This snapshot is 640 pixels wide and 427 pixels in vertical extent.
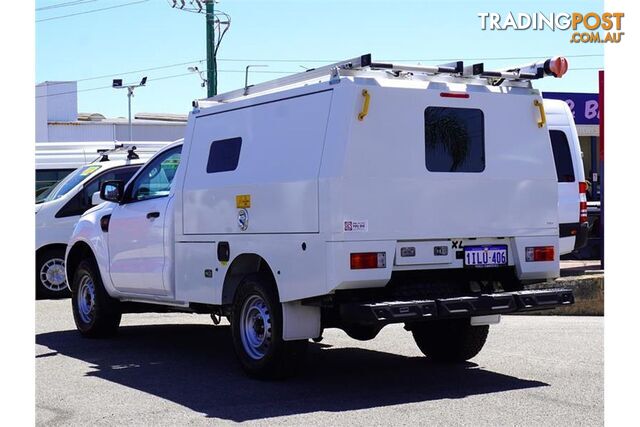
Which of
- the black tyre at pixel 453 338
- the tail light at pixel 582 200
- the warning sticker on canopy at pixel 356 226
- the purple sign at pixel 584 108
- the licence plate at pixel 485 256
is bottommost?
the black tyre at pixel 453 338

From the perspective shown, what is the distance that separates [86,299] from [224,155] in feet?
11.4

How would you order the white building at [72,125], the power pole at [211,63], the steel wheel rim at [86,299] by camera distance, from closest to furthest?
1. the steel wheel rim at [86,299]
2. the power pole at [211,63]
3. the white building at [72,125]

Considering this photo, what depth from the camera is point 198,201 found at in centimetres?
961

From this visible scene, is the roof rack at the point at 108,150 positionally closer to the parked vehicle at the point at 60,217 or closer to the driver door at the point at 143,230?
the parked vehicle at the point at 60,217

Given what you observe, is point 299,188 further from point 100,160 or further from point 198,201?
point 100,160

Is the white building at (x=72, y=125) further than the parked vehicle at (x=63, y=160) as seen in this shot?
Yes

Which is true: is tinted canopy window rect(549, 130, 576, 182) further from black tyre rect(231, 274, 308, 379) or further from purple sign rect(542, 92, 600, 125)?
purple sign rect(542, 92, 600, 125)

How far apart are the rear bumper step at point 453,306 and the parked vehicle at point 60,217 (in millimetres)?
8900

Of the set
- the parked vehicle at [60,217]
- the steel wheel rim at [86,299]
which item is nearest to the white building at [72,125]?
the parked vehicle at [60,217]

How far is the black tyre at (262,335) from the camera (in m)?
8.46

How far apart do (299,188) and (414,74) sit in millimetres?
1420

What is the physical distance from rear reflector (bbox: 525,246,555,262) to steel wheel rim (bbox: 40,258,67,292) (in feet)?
31.2

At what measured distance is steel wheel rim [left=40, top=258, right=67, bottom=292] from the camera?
16234mm
